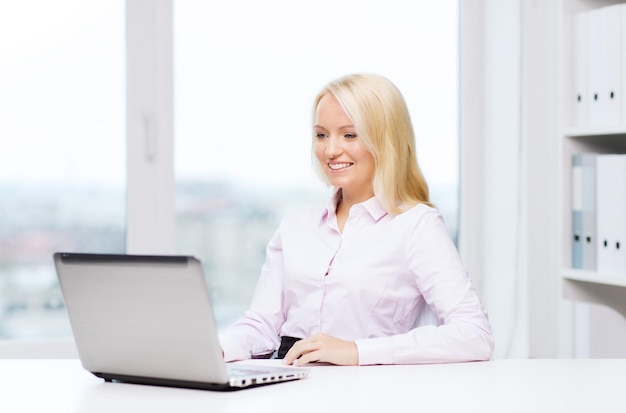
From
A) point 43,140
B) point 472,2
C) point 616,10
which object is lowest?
point 43,140

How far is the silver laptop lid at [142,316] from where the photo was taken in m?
1.35

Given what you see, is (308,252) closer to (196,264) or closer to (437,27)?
(196,264)

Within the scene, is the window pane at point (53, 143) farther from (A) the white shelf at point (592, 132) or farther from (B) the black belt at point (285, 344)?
(A) the white shelf at point (592, 132)

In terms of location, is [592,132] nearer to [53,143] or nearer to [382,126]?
[382,126]

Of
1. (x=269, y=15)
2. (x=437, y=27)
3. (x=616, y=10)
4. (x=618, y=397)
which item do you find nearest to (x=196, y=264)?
(x=618, y=397)

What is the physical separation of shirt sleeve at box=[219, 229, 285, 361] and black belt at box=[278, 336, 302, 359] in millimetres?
19

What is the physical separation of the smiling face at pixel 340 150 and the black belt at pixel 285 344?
1.20 feet

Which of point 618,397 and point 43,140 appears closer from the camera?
point 618,397

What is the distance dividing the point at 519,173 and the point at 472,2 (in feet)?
2.20

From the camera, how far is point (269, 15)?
3.34 metres

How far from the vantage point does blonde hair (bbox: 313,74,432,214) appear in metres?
A: 2.09

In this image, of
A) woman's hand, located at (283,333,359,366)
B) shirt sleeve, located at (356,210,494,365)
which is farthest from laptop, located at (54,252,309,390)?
shirt sleeve, located at (356,210,494,365)

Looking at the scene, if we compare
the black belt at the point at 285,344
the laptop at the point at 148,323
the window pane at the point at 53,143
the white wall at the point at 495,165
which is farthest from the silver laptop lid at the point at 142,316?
the white wall at the point at 495,165

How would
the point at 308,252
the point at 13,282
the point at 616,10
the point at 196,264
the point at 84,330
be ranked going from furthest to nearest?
the point at 13,282 < the point at 616,10 < the point at 308,252 < the point at 84,330 < the point at 196,264
